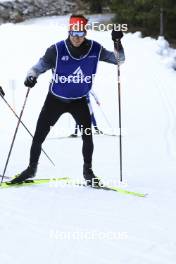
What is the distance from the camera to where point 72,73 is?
564cm

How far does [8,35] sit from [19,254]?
16.6 metres

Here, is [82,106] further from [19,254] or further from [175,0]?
[175,0]

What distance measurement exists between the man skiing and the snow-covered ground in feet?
2.41

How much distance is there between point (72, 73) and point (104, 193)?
1.29 metres

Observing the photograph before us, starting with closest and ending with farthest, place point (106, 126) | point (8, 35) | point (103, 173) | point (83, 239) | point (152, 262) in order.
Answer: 1. point (152, 262)
2. point (83, 239)
3. point (103, 173)
4. point (106, 126)
5. point (8, 35)

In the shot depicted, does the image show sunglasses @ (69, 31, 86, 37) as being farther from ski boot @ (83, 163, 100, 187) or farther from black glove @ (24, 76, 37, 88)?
ski boot @ (83, 163, 100, 187)

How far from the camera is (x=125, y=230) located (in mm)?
4598

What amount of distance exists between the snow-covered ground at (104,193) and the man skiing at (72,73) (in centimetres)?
73

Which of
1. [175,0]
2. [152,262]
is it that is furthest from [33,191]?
[175,0]

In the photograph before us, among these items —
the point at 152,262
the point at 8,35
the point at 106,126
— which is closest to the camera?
the point at 152,262

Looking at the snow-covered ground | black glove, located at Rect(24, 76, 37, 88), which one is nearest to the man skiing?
black glove, located at Rect(24, 76, 37, 88)

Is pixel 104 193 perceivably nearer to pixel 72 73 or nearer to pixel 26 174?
pixel 26 174

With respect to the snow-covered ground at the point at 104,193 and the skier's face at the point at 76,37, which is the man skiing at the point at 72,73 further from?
the snow-covered ground at the point at 104,193

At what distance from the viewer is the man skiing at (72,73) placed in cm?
555
